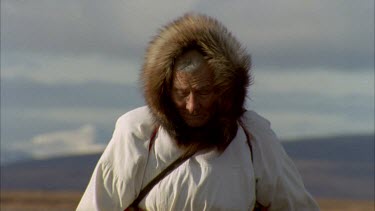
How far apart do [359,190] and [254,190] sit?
79.0 m

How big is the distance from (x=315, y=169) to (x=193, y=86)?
279 ft

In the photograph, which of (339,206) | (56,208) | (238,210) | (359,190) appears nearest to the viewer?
(238,210)

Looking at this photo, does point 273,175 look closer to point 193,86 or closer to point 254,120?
point 254,120

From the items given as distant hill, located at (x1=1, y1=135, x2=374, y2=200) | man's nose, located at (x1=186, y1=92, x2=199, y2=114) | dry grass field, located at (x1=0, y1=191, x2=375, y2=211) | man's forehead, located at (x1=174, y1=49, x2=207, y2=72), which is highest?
man's forehead, located at (x1=174, y1=49, x2=207, y2=72)

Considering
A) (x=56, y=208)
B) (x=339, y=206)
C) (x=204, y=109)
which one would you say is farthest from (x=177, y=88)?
(x=339, y=206)

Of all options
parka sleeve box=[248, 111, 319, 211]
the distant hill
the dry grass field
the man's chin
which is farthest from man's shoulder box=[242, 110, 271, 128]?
the distant hill

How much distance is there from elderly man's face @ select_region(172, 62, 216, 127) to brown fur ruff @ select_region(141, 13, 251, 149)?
0.03m

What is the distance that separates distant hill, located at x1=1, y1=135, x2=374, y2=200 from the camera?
8606cm

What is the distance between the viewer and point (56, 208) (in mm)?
51938

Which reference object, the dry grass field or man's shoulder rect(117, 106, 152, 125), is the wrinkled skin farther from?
the dry grass field

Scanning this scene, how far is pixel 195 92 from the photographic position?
8.31 metres

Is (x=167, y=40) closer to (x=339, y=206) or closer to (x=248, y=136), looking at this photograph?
(x=248, y=136)

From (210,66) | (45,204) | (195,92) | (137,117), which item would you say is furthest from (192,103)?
(45,204)

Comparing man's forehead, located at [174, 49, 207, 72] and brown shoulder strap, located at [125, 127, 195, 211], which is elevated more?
man's forehead, located at [174, 49, 207, 72]
